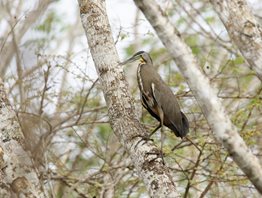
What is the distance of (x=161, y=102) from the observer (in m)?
4.25

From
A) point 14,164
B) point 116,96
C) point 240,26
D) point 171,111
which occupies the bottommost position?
point 14,164

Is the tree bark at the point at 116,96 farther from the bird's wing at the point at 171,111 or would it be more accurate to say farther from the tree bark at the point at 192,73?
the tree bark at the point at 192,73

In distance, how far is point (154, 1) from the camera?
245 cm

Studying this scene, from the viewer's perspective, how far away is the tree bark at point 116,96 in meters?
3.36

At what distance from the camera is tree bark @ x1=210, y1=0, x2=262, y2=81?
2645 mm

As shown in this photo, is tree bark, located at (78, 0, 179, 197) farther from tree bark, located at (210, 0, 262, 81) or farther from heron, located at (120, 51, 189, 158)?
tree bark, located at (210, 0, 262, 81)

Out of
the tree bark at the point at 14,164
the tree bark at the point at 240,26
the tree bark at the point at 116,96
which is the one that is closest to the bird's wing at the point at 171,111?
the tree bark at the point at 116,96

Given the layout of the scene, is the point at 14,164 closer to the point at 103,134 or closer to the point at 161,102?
the point at 161,102

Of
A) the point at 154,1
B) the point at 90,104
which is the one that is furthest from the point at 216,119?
the point at 90,104

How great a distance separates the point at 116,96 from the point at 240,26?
1.09 m

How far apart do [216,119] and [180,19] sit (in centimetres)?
563

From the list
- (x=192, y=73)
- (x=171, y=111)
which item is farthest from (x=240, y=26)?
(x=171, y=111)

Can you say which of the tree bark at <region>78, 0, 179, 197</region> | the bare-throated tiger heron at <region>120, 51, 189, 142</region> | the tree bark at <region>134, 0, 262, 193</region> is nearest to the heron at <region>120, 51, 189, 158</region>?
the bare-throated tiger heron at <region>120, 51, 189, 142</region>

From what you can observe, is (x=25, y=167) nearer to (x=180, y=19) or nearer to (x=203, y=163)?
(x=203, y=163)
